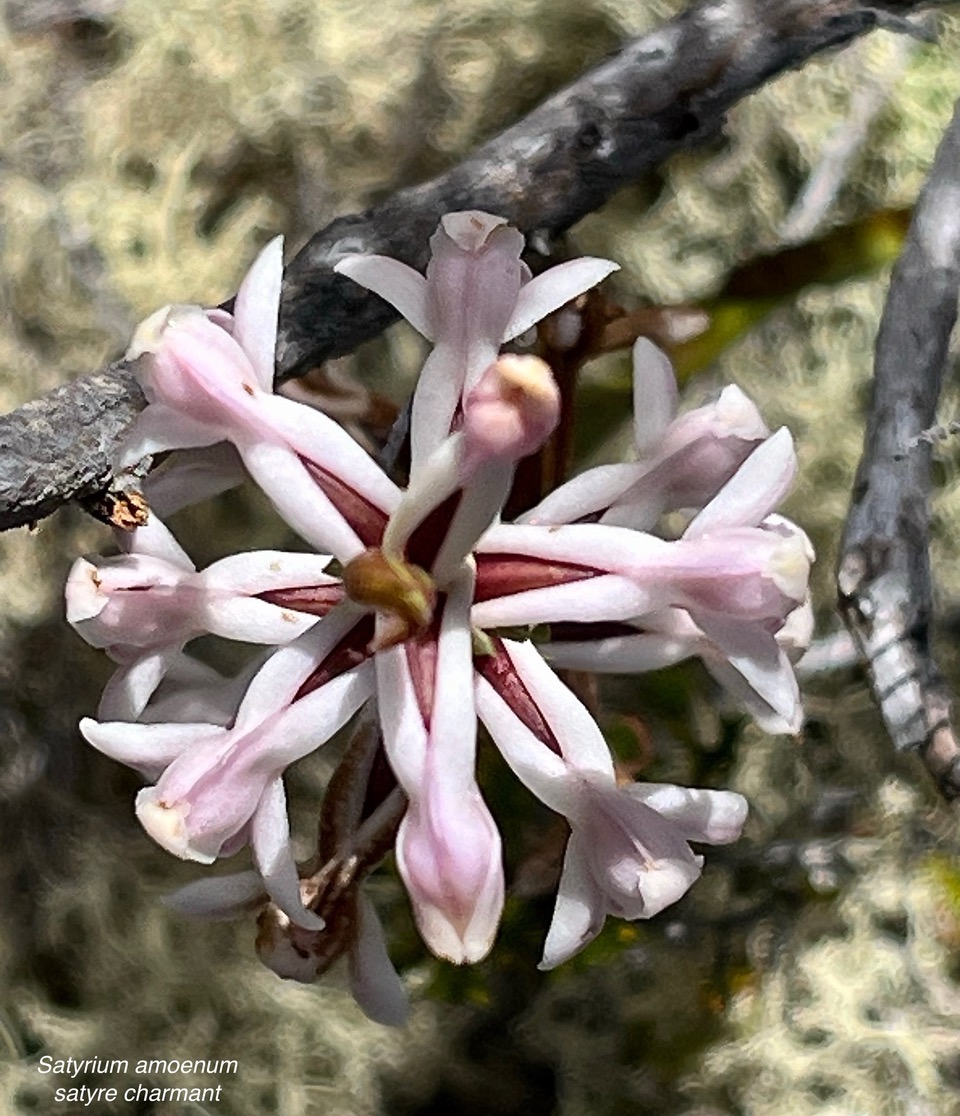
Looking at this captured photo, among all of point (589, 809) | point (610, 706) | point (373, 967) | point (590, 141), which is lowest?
point (610, 706)

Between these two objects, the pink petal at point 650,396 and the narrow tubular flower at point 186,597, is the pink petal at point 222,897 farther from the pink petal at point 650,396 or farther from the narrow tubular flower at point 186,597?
the pink petal at point 650,396

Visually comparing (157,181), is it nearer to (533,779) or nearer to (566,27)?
(566,27)

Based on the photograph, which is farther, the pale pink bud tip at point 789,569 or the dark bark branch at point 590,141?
the dark bark branch at point 590,141

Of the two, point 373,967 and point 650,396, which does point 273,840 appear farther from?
point 650,396

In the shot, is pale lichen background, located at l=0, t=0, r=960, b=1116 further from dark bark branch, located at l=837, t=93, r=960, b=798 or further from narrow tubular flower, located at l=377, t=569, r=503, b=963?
narrow tubular flower, located at l=377, t=569, r=503, b=963

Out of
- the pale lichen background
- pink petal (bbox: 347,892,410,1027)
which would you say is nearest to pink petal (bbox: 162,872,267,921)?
pink petal (bbox: 347,892,410,1027)

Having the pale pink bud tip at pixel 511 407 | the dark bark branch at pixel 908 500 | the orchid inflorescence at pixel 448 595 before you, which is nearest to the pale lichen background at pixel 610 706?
the dark bark branch at pixel 908 500

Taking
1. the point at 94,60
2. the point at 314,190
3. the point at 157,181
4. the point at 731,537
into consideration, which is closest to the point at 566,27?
the point at 314,190

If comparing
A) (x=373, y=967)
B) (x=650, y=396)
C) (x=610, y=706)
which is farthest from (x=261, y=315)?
(x=610, y=706)
